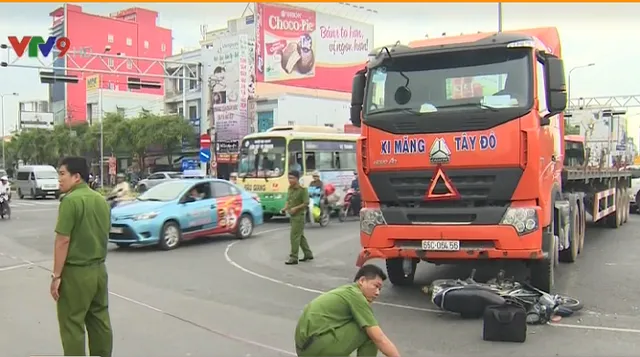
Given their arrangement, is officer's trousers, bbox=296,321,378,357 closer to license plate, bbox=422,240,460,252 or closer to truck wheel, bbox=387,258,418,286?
license plate, bbox=422,240,460,252

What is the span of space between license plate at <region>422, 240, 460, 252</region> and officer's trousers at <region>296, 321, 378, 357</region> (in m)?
3.55

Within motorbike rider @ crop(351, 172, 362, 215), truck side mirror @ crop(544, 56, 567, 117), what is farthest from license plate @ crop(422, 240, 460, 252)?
motorbike rider @ crop(351, 172, 362, 215)

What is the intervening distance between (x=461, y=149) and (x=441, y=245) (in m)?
1.18

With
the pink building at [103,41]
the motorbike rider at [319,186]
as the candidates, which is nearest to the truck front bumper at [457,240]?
the motorbike rider at [319,186]

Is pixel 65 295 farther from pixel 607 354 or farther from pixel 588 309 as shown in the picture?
pixel 588 309

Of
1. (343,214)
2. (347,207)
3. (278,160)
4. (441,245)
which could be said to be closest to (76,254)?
(441,245)

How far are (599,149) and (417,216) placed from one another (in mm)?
11705

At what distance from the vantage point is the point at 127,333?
677 centimetres

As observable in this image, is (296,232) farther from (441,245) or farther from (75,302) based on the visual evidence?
(75,302)

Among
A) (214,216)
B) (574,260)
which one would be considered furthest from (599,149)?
(214,216)

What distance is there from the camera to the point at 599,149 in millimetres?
17484

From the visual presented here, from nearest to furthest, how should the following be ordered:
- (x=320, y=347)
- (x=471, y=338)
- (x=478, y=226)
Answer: (x=320, y=347)
(x=471, y=338)
(x=478, y=226)

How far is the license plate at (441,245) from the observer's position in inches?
300

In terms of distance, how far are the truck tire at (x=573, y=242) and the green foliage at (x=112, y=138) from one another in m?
37.3
